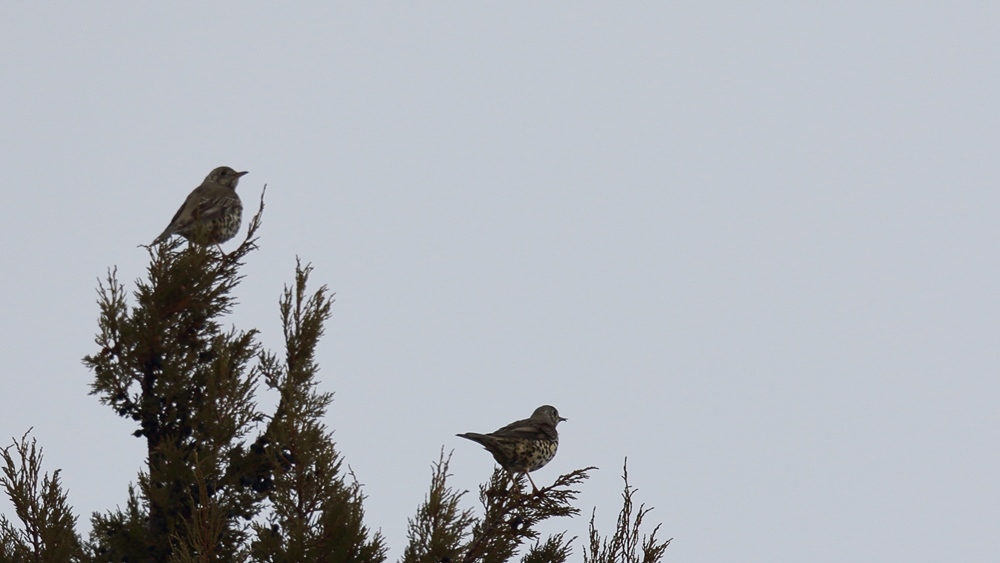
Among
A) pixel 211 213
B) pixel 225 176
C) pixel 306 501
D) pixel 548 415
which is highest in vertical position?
pixel 225 176

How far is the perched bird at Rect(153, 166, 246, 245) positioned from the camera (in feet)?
32.3

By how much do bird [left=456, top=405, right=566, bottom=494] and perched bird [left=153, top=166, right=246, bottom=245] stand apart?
3046 millimetres

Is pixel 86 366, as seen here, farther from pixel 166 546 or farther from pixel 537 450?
pixel 537 450

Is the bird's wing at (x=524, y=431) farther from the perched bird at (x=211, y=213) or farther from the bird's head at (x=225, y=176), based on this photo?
the bird's head at (x=225, y=176)

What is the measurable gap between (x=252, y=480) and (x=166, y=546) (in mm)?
636

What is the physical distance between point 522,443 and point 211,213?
3707 millimetres

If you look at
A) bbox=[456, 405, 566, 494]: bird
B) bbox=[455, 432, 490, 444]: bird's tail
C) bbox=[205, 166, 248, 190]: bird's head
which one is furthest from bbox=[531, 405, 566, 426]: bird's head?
bbox=[205, 166, 248, 190]: bird's head

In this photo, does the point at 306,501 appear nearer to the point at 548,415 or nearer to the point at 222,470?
the point at 222,470

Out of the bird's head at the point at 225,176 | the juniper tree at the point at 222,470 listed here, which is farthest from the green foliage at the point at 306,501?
the bird's head at the point at 225,176

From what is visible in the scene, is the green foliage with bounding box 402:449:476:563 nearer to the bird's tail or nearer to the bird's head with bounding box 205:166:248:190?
the bird's tail

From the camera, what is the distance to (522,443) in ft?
30.1

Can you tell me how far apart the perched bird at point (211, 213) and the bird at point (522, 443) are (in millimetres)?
3046

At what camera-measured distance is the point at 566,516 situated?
7113mm

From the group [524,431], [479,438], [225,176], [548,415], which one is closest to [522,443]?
[524,431]
